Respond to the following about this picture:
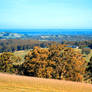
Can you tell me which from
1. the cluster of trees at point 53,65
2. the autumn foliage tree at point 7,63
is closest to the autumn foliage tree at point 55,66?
the cluster of trees at point 53,65

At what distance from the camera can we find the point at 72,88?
5836 millimetres

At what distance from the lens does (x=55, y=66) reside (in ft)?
48.0

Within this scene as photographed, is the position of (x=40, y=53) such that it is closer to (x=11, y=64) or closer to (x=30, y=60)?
(x=30, y=60)

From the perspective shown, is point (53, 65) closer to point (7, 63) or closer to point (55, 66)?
point (55, 66)

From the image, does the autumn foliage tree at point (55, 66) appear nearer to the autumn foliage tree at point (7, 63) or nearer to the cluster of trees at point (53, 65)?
the cluster of trees at point (53, 65)

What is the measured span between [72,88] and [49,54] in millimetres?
10142

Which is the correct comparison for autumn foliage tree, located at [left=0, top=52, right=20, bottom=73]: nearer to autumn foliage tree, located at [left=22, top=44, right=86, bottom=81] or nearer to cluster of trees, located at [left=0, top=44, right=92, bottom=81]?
cluster of trees, located at [left=0, top=44, right=92, bottom=81]

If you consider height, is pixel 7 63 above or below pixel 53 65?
below

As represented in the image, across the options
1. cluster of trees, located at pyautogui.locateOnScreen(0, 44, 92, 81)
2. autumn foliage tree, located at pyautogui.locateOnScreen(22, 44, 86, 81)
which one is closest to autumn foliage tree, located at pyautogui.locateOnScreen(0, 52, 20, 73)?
cluster of trees, located at pyautogui.locateOnScreen(0, 44, 92, 81)

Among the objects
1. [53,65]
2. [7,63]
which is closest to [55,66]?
[53,65]

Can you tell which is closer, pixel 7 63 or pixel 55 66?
pixel 55 66

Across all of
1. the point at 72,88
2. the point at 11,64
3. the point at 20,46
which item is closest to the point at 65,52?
the point at 11,64

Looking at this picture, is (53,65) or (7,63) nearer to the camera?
(53,65)

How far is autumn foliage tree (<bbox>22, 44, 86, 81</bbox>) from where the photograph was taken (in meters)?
14.1
